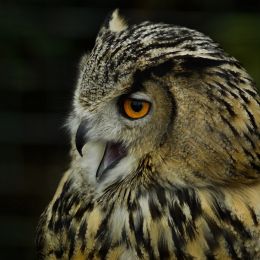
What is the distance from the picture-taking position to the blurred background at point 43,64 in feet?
11.1

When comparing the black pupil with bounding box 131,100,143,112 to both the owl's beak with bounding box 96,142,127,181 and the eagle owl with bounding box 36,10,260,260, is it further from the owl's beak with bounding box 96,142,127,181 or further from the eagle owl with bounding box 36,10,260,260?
the owl's beak with bounding box 96,142,127,181

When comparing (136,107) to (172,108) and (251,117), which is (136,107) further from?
(251,117)

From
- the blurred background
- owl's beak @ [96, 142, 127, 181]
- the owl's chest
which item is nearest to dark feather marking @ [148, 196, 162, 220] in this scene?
the owl's chest

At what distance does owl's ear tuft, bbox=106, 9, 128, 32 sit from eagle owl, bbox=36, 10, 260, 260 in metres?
0.02

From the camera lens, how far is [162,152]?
1.74 metres

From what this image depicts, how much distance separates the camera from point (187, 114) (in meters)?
1.70

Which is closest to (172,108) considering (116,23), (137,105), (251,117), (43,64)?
(137,105)

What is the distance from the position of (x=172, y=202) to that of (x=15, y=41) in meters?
1.77

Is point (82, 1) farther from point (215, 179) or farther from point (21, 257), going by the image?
point (215, 179)

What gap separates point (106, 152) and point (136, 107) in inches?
7.3

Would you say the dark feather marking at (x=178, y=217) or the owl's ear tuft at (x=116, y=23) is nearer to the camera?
the dark feather marking at (x=178, y=217)

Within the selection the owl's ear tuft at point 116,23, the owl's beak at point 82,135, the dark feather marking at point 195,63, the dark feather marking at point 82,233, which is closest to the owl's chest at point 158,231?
the dark feather marking at point 82,233

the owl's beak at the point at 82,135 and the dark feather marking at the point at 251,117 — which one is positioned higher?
the dark feather marking at the point at 251,117

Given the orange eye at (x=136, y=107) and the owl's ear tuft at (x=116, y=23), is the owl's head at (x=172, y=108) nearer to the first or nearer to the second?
the orange eye at (x=136, y=107)
